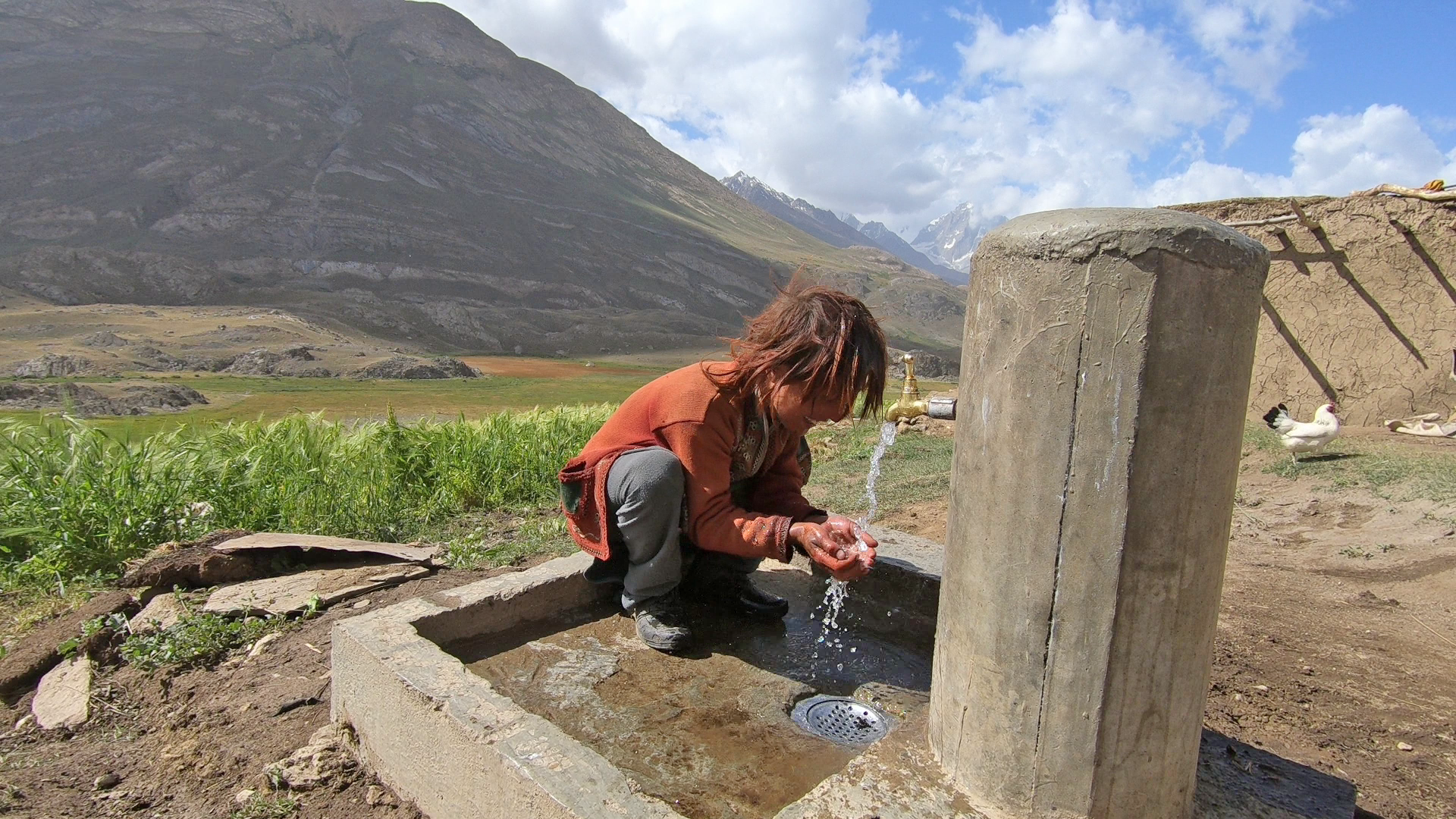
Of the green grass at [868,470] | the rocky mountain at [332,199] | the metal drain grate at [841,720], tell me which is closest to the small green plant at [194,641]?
the metal drain grate at [841,720]

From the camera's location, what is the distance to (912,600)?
267 centimetres

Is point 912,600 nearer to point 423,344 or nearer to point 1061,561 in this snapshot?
point 1061,561

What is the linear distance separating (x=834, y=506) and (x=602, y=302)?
40.1 meters

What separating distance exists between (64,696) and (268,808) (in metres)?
1.15

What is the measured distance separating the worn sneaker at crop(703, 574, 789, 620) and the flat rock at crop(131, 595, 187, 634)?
6.18ft

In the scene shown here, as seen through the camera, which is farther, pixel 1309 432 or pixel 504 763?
pixel 1309 432

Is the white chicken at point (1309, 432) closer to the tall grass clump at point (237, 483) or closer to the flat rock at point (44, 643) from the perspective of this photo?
the tall grass clump at point (237, 483)

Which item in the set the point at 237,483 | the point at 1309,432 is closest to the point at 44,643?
the point at 237,483

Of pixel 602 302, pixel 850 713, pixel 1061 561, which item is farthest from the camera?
pixel 602 302

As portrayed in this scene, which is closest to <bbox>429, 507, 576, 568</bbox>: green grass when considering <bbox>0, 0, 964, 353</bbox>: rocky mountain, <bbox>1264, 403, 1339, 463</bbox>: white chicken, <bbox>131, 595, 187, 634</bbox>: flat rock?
<bbox>131, 595, 187, 634</bbox>: flat rock

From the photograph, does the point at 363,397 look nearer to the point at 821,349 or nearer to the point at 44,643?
the point at 44,643

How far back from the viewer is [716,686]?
A: 231 cm

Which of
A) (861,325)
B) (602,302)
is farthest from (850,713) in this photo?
(602,302)

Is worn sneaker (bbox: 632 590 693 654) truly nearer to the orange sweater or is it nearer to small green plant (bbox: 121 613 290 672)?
the orange sweater
